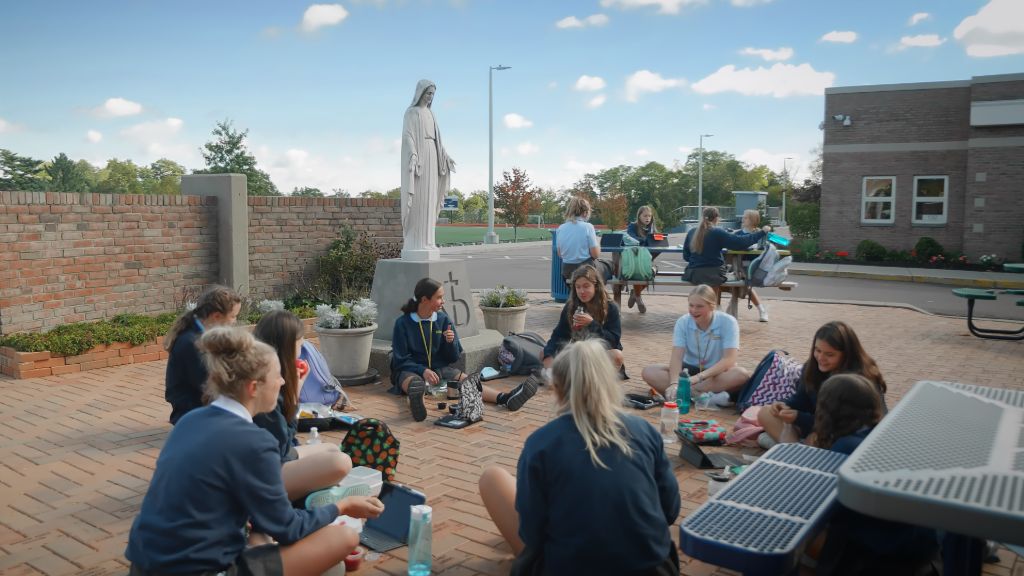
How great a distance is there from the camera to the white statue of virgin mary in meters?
8.95

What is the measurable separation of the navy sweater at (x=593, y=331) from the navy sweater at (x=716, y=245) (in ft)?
13.8

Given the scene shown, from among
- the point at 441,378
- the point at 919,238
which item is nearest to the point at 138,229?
the point at 441,378

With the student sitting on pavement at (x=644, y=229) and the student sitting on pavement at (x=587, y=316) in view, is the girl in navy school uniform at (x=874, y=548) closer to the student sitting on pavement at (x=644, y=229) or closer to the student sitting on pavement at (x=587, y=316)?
the student sitting on pavement at (x=587, y=316)

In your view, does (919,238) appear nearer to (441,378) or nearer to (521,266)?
(521,266)

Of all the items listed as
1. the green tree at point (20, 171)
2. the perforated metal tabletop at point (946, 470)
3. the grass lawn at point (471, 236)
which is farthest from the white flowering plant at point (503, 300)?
the green tree at point (20, 171)

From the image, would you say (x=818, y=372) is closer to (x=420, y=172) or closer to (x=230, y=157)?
(x=420, y=172)

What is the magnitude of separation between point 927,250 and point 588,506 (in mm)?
23592

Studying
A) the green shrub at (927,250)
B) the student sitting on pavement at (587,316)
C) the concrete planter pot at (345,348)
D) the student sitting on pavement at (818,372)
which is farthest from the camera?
the green shrub at (927,250)

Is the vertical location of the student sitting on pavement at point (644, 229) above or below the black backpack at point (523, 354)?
above

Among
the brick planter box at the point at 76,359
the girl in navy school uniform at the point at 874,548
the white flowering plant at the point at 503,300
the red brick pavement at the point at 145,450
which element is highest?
the white flowering plant at the point at 503,300

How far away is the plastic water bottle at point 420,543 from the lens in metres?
3.71

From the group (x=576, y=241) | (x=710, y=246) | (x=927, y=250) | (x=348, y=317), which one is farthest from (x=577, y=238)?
(x=927, y=250)

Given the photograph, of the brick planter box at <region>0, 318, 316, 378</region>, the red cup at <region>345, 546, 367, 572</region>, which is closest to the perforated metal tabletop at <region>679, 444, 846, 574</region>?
the red cup at <region>345, 546, 367, 572</region>

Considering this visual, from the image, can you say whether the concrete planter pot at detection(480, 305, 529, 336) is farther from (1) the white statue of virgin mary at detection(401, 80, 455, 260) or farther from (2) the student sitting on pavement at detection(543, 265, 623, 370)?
(2) the student sitting on pavement at detection(543, 265, 623, 370)
